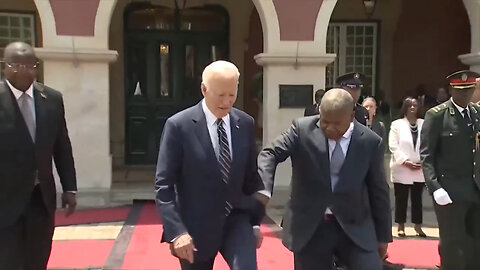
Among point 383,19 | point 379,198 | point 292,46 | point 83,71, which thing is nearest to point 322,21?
point 292,46

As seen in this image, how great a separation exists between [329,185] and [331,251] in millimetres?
443

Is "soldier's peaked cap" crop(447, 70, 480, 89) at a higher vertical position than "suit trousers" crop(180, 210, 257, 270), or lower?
higher

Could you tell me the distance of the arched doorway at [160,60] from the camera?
481 inches

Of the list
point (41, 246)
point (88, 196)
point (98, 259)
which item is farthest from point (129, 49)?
point (41, 246)

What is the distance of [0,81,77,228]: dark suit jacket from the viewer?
373 cm

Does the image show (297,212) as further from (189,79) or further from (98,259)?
(189,79)

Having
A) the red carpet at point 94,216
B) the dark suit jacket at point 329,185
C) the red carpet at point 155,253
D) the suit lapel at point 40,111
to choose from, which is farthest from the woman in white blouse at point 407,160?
the suit lapel at point 40,111

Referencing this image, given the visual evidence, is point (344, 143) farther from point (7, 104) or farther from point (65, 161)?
point (7, 104)

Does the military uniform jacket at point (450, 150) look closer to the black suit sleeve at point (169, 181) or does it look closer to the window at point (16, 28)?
the black suit sleeve at point (169, 181)

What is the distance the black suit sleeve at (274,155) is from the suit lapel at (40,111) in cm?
146

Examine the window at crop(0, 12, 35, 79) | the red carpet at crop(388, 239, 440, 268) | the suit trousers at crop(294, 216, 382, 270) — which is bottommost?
the red carpet at crop(388, 239, 440, 268)

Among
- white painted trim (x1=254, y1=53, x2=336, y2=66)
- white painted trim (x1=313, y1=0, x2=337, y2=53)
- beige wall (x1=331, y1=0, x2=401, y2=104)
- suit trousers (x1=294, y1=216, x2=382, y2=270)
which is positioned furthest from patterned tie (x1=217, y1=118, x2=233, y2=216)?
beige wall (x1=331, y1=0, x2=401, y2=104)

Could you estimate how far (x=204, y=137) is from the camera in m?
3.43

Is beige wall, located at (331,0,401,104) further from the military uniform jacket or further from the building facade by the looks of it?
the military uniform jacket
